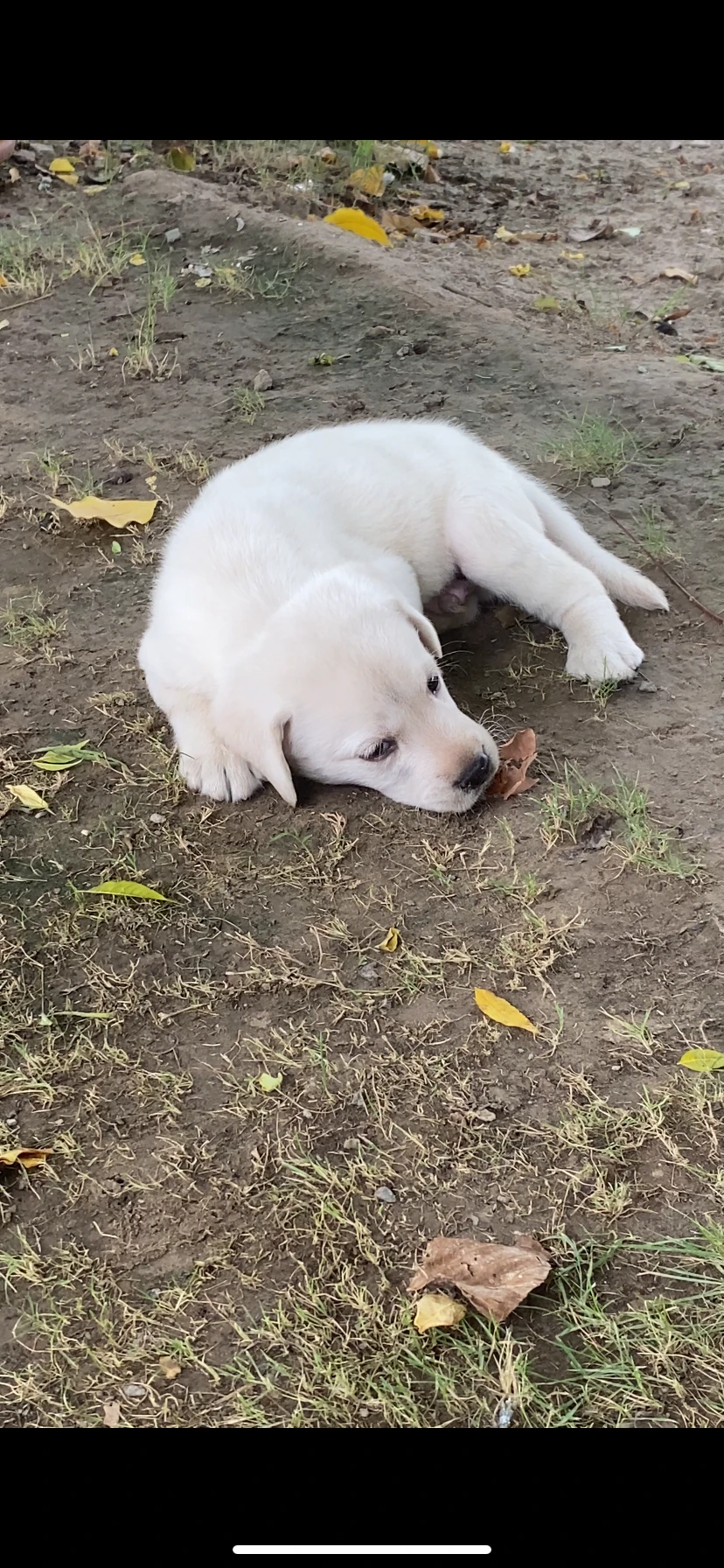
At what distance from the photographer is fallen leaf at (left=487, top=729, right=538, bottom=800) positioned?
316cm

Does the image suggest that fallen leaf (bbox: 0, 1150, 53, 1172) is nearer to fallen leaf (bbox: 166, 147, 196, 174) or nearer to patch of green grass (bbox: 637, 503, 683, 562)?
patch of green grass (bbox: 637, 503, 683, 562)

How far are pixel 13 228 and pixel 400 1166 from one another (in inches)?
251

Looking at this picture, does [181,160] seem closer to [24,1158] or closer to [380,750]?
[380,750]

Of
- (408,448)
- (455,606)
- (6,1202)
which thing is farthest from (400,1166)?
(408,448)

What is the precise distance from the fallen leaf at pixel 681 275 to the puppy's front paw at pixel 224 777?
4.63 meters

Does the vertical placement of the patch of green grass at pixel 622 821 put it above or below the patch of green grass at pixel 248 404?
below

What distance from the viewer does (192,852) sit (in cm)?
315

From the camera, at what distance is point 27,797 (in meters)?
3.35

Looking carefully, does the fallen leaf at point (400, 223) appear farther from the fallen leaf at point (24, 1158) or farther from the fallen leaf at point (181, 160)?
the fallen leaf at point (24, 1158)

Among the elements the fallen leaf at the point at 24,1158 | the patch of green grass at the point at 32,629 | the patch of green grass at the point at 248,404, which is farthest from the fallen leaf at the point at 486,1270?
the patch of green grass at the point at 248,404

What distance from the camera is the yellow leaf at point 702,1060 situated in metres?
2.35

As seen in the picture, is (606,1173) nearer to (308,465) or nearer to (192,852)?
(192,852)

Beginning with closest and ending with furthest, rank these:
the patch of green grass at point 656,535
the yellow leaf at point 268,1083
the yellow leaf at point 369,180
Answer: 1. the yellow leaf at point 268,1083
2. the patch of green grass at point 656,535
3. the yellow leaf at point 369,180

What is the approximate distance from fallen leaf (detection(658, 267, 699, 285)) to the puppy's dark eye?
460 cm
